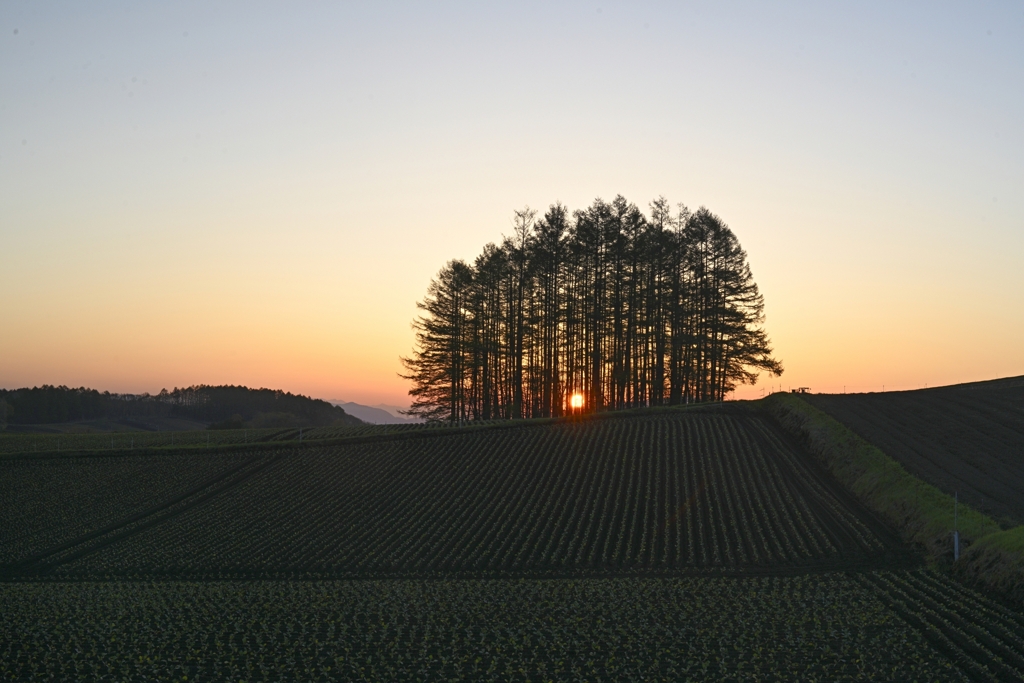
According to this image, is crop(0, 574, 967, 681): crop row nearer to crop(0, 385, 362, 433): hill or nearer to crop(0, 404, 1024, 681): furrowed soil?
crop(0, 404, 1024, 681): furrowed soil

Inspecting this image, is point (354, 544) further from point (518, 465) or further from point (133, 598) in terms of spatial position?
point (518, 465)

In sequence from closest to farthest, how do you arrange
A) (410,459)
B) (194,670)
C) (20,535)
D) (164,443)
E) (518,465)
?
(194,670) → (20,535) → (518,465) → (410,459) → (164,443)

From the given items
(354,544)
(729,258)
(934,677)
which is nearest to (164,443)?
(354,544)

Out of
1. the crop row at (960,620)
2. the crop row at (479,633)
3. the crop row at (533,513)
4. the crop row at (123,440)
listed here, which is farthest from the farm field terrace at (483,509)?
the crop row at (123,440)

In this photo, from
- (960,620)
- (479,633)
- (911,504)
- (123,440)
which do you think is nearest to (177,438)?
(123,440)

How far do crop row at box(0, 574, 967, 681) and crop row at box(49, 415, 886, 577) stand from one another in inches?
123

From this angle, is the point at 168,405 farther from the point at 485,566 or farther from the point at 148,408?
the point at 485,566

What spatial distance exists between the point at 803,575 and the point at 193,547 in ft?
81.1

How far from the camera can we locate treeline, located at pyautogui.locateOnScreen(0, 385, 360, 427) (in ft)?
475

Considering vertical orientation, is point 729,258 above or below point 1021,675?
above

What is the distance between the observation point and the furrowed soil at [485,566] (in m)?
20.7

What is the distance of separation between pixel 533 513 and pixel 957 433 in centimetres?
2311

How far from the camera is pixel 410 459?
48.3 meters

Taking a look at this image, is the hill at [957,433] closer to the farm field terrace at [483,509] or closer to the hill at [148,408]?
the farm field terrace at [483,509]
